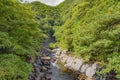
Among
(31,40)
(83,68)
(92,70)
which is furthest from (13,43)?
(83,68)

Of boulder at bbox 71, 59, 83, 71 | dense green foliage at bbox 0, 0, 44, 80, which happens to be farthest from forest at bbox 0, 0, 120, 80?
boulder at bbox 71, 59, 83, 71

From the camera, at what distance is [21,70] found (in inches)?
548

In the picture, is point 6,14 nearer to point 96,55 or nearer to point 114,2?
point 96,55

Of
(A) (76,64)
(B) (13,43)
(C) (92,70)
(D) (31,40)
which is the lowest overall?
(C) (92,70)

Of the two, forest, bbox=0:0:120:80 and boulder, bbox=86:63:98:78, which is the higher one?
forest, bbox=0:0:120:80

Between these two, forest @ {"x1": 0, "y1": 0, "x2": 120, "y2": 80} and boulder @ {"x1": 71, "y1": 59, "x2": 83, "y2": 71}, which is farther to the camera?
boulder @ {"x1": 71, "y1": 59, "x2": 83, "y2": 71}

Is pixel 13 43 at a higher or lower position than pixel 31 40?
lower

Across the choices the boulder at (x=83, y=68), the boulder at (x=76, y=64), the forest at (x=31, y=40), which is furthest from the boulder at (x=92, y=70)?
the boulder at (x=76, y=64)

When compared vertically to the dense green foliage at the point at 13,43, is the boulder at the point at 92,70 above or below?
below

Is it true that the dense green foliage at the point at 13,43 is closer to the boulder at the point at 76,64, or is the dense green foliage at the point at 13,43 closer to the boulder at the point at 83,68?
the boulder at the point at 83,68

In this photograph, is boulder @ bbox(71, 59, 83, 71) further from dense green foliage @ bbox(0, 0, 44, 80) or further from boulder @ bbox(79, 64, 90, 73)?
dense green foliage @ bbox(0, 0, 44, 80)

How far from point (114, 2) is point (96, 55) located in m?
14.6

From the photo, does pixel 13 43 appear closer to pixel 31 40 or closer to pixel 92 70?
pixel 31 40

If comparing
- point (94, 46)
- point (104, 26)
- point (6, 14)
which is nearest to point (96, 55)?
point (94, 46)
